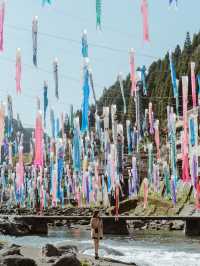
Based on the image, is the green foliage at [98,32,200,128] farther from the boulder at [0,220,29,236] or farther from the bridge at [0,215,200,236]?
the boulder at [0,220,29,236]

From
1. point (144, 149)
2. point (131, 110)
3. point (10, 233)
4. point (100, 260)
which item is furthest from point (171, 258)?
point (131, 110)

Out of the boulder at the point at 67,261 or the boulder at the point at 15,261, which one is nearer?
the boulder at the point at 15,261

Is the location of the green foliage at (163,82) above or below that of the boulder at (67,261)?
above

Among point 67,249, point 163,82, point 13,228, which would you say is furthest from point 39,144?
point 163,82

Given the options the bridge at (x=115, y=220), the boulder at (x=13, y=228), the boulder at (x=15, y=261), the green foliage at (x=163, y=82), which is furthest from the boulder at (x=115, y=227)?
the green foliage at (x=163, y=82)

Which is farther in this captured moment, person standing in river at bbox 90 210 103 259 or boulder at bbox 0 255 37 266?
person standing in river at bbox 90 210 103 259

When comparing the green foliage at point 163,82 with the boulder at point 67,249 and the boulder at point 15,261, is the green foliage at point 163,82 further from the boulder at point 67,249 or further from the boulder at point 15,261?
the boulder at point 15,261

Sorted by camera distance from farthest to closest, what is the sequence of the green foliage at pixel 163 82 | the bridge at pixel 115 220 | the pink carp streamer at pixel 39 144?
the green foliage at pixel 163 82 → the bridge at pixel 115 220 → the pink carp streamer at pixel 39 144

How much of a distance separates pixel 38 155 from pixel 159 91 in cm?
6127

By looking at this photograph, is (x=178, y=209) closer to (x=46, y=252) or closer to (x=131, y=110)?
(x=46, y=252)

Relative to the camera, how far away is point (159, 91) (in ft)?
272

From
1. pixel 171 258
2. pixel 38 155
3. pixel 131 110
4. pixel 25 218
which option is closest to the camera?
pixel 171 258

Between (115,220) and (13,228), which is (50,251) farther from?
(115,220)

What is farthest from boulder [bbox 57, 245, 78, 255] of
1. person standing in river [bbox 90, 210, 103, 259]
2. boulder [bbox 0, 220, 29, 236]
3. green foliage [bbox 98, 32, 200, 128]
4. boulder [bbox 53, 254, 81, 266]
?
green foliage [bbox 98, 32, 200, 128]
